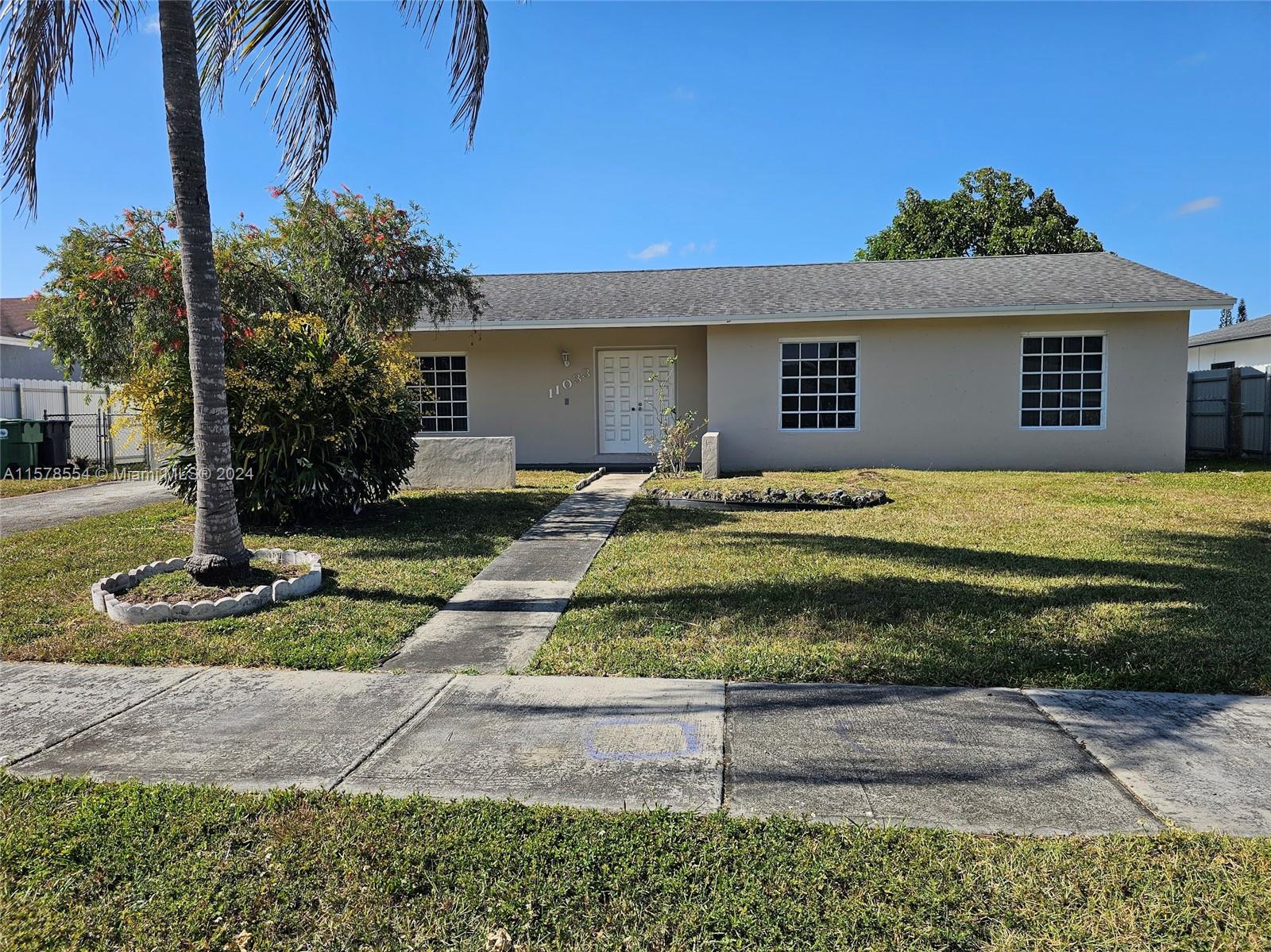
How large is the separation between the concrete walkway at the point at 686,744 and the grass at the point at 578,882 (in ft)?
0.66

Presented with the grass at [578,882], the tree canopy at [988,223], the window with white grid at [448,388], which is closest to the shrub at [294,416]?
the grass at [578,882]

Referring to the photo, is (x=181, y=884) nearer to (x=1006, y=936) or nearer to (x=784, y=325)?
(x=1006, y=936)

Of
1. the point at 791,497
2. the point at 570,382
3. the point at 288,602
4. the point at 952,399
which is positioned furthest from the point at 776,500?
the point at 570,382

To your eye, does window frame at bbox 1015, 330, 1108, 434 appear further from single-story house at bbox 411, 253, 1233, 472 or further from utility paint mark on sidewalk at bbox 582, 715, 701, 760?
utility paint mark on sidewalk at bbox 582, 715, 701, 760

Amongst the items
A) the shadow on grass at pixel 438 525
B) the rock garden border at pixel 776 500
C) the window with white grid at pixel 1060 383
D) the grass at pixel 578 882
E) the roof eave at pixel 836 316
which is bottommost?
the grass at pixel 578 882

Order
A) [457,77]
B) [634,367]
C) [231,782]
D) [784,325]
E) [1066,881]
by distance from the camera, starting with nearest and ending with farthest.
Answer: [1066,881] < [231,782] < [457,77] < [784,325] < [634,367]

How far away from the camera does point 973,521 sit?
31.1 ft

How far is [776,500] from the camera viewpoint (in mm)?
10953

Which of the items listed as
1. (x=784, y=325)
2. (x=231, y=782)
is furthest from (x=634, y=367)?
(x=231, y=782)

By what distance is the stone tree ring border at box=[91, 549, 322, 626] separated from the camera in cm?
583

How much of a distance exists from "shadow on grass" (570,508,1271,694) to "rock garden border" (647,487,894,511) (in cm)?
297

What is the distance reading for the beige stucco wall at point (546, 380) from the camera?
1695cm

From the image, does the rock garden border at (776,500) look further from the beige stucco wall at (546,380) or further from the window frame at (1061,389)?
the beige stucco wall at (546,380)

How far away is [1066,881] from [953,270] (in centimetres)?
1658
